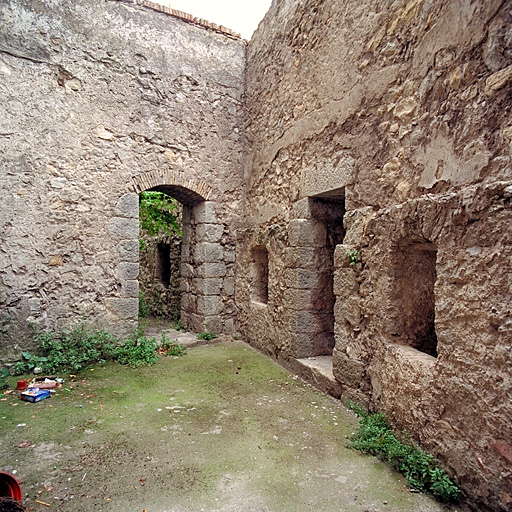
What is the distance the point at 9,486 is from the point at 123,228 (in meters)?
3.53

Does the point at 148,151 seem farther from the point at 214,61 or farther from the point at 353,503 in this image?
the point at 353,503

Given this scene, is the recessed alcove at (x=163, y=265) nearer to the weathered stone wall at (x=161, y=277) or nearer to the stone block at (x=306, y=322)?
the weathered stone wall at (x=161, y=277)

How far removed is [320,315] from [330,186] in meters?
1.52

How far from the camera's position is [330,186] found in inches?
148

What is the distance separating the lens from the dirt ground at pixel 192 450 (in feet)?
7.02

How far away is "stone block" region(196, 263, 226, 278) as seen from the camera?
18.6 ft

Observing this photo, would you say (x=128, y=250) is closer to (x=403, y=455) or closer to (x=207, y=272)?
→ (x=207, y=272)

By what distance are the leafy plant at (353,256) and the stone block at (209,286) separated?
9.15 ft

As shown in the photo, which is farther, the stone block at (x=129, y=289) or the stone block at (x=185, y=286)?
the stone block at (x=185, y=286)

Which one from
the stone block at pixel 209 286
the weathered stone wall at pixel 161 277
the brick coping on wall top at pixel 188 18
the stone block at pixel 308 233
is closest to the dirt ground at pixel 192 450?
the stone block at pixel 308 233

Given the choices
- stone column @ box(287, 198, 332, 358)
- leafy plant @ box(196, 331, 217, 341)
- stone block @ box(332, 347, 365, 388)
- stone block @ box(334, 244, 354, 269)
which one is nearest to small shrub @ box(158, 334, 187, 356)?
leafy plant @ box(196, 331, 217, 341)

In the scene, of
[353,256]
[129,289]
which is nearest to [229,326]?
[129,289]

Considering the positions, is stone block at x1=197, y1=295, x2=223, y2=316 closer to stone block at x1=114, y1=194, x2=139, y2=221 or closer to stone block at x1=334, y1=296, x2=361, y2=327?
stone block at x1=114, y1=194, x2=139, y2=221

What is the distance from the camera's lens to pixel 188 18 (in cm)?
544
